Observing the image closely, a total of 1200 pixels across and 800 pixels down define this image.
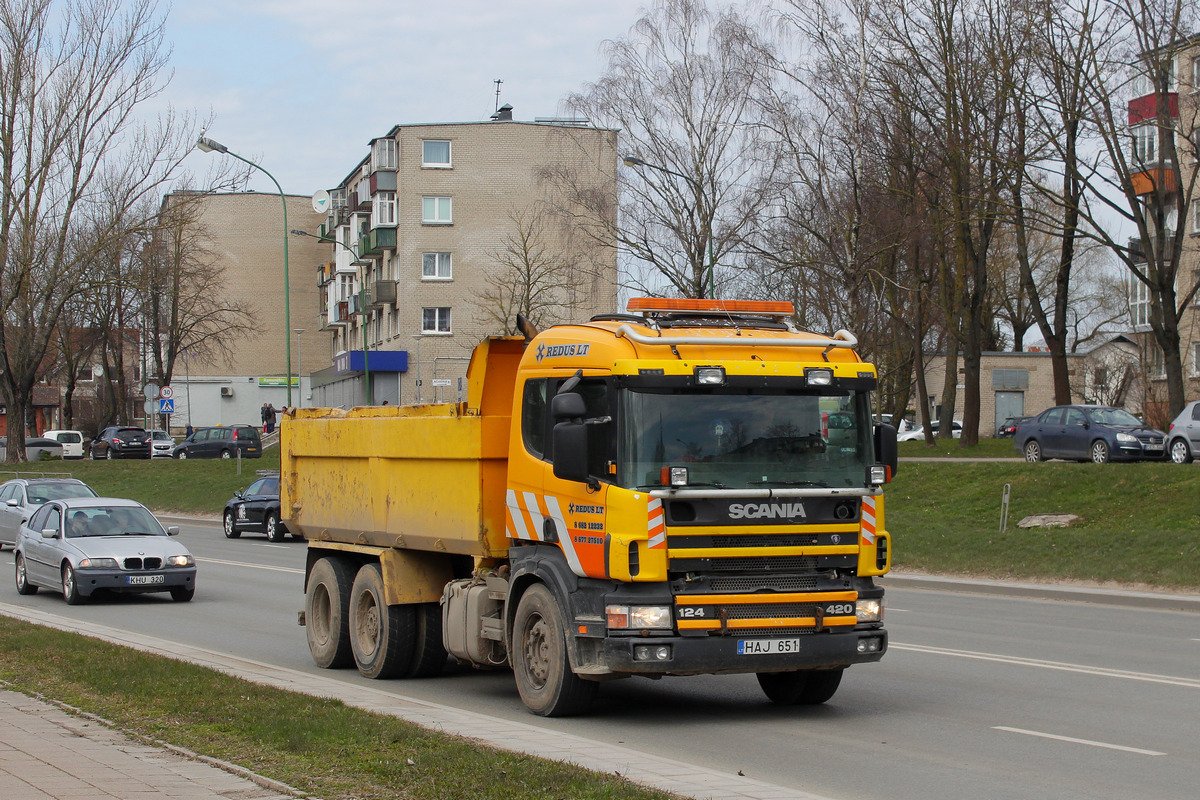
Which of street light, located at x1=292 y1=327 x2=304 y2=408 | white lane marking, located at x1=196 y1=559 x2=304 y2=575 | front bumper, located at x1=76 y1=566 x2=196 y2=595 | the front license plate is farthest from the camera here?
street light, located at x1=292 y1=327 x2=304 y2=408

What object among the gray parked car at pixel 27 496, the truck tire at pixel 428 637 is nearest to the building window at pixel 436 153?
the gray parked car at pixel 27 496

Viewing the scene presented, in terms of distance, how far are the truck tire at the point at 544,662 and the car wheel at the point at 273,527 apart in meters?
24.2

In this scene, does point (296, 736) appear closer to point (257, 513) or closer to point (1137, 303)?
point (257, 513)

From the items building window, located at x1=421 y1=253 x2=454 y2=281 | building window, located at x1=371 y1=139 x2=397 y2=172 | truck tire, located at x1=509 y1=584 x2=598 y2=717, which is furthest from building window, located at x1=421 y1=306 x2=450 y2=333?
truck tire, located at x1=509 y1=584 x2=598 y2=717

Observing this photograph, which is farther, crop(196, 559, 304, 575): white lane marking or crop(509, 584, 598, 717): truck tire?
crop(196, 559, 304, 575): white lane marking

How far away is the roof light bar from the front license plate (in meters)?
2.39

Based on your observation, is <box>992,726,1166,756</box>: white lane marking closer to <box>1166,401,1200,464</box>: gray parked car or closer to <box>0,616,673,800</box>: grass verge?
<box>0,616,673,800</box>: grass verge

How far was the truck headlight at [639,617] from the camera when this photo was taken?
8.65 meters

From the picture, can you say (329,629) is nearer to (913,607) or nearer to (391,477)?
(391,477)

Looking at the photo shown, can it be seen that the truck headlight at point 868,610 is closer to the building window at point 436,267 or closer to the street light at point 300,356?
the building window at point 436,267

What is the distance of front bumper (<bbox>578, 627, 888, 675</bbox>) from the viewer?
8633mm

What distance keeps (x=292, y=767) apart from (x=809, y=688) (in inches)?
172

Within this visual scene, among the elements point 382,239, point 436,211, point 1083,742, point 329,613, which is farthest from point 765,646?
point 382,239

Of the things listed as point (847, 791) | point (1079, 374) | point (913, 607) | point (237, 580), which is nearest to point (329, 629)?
point (847, 791)
